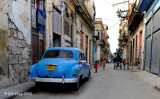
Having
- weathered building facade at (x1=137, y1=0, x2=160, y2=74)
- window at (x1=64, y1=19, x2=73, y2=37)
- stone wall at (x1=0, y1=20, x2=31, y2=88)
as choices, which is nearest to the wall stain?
stone wall at (x1=0, y1=20, x2=31, y2=88)

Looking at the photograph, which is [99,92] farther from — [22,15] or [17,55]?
[22,15]

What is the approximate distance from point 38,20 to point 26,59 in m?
2.80

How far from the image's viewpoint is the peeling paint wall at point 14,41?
5926mm

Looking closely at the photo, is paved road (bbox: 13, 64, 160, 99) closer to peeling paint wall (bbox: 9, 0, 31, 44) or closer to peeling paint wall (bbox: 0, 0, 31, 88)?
peeling paint wall (bbox: 0, 0, 31, 88)

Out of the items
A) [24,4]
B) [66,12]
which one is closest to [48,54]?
[24,4]

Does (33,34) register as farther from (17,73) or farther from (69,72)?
(69,72)

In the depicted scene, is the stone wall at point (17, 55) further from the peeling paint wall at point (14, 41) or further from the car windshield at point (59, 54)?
the car windshield at point (59, 54)

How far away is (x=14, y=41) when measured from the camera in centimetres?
670

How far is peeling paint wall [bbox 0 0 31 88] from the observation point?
5.93m

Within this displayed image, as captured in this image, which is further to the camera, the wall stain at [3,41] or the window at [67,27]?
the window at [67,27]

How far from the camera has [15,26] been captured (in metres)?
6.79

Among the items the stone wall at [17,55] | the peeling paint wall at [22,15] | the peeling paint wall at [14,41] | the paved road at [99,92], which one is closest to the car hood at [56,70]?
the paved road at [99,92]

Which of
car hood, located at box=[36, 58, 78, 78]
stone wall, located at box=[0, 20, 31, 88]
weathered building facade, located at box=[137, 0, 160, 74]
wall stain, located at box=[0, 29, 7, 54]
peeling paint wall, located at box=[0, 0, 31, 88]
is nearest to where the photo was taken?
car hood, located at box=[36, 58, 78, 78]

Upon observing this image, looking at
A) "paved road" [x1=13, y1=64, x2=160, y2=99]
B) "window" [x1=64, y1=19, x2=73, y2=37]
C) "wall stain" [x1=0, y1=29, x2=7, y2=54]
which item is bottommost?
"paved road" [x1=13, y1=64, x2=160, y2=99]
